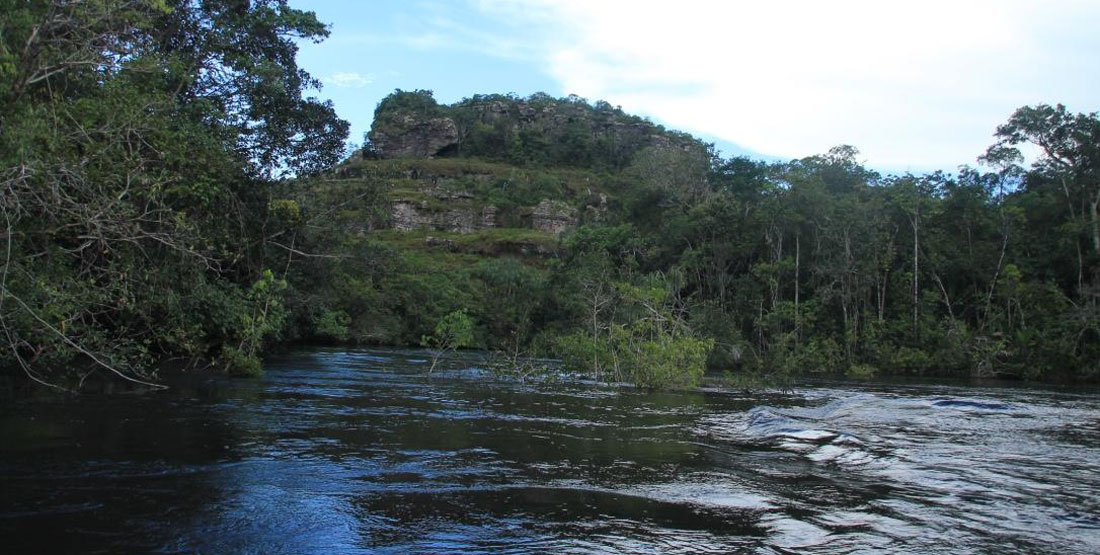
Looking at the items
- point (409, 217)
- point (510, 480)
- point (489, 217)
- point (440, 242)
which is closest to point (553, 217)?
point (489, 217)

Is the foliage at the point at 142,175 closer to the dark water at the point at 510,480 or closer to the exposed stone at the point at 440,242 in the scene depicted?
the dark water at the point at 510,480

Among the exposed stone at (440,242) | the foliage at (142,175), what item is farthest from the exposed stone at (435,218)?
the foliage at (142,175)

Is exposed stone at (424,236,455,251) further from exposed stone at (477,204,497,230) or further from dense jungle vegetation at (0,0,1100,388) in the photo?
exposed stone at (477,204,497,230)

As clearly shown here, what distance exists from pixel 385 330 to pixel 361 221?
24816 mm

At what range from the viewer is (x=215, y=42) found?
19.9 metres

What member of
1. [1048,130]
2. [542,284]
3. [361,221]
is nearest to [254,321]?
[361,221]

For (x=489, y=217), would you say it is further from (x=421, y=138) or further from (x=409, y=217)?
(x=421, y=138)

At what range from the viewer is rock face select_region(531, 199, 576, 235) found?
9369 centimetres

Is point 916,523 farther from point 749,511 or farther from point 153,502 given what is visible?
point 153,502

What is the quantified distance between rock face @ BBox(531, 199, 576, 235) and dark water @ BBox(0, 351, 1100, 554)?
263 feet

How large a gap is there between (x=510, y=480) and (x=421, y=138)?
388 ft

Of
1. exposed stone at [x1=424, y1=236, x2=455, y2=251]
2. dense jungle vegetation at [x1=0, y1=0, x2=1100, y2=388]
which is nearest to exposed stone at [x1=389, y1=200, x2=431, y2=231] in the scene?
dense jungle vegetation at [x1=0, y1=0, x2=1100, y2=388]

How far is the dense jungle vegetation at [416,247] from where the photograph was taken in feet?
30.8

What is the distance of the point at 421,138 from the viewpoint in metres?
121
